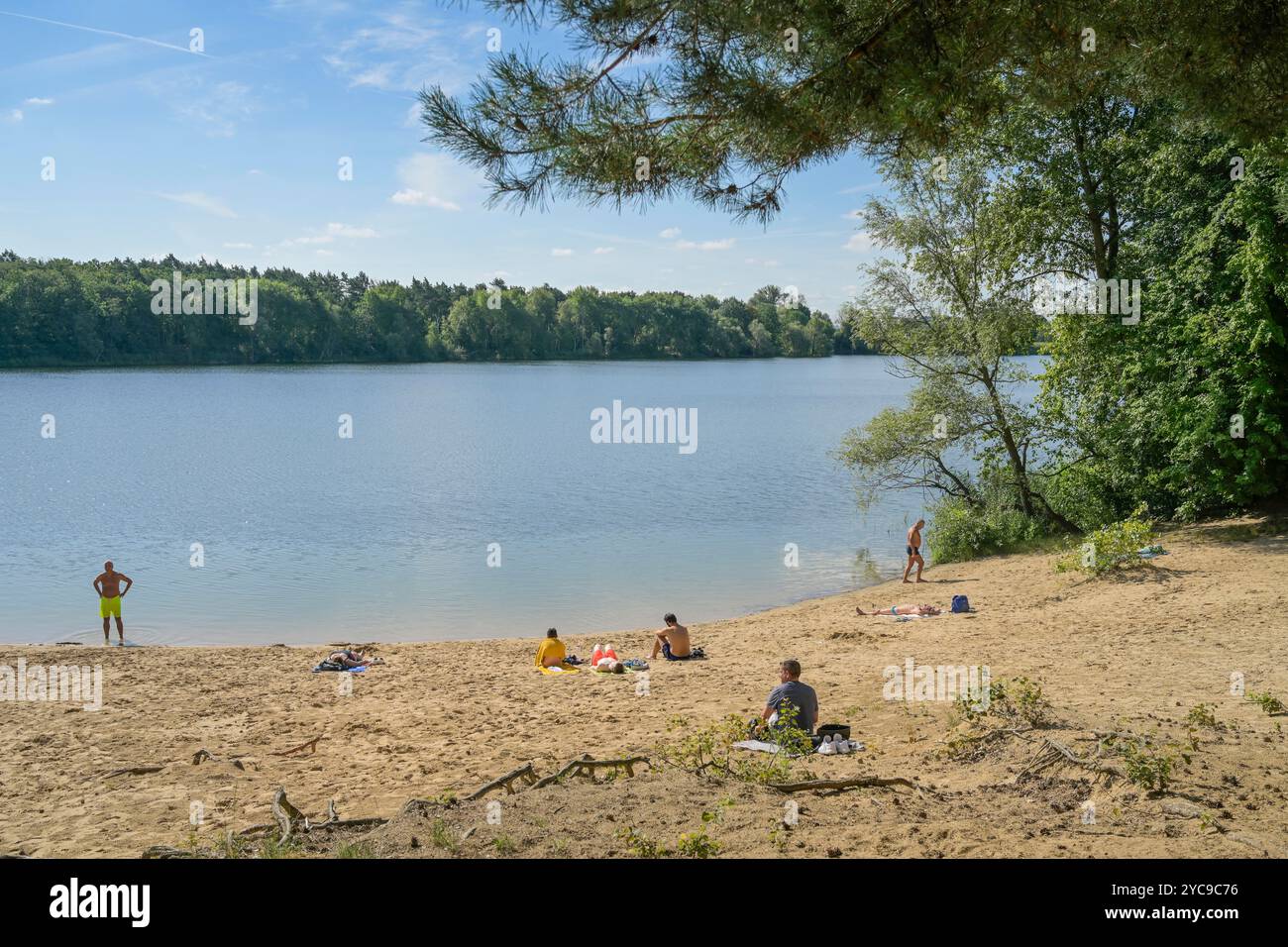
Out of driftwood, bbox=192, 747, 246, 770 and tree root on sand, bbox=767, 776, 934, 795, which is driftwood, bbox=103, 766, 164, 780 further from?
tree root on sand, bbox=767, 776, 934, 795

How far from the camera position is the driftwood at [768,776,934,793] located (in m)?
6.37

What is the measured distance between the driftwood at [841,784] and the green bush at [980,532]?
56.8 ft

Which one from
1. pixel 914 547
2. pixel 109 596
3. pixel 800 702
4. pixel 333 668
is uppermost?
pixel 914 547

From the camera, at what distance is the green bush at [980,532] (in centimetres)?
2286

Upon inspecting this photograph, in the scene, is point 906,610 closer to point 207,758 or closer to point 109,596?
point 207,758

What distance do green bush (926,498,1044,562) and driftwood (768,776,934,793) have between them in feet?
56.8

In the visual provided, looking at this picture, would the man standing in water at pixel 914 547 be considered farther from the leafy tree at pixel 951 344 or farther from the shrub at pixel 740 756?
the shrub at pixel 740 756

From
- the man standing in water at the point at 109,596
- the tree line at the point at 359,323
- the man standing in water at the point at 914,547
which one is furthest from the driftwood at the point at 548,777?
the tree line at the point at 359,323

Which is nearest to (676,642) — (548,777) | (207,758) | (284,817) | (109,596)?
→ (207,758)

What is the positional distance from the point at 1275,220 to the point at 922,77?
14.9 metres

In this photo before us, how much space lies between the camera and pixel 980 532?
2300 centimetres

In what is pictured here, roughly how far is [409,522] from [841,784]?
25.1 m
